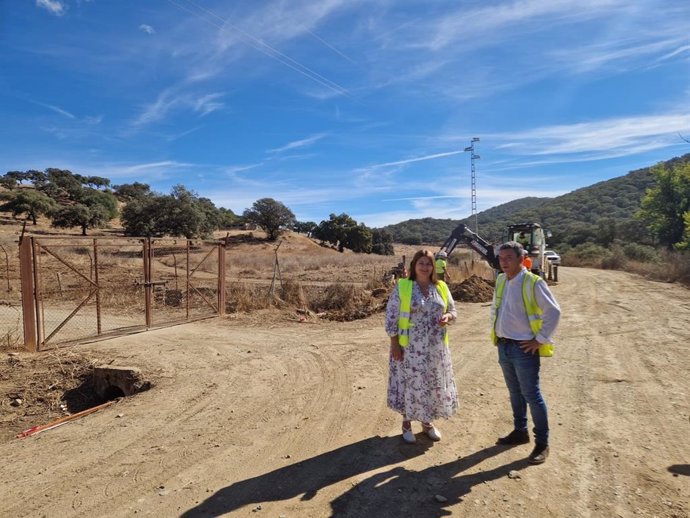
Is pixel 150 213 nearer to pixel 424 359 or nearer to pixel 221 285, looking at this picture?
pixel 221 285

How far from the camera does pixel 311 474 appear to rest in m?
3.84

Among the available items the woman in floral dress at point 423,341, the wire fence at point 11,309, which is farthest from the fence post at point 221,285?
the woman in floral dress at point 423,341

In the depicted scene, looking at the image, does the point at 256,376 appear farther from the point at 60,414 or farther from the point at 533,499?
the point at 533,499

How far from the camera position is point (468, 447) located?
426 centimetres

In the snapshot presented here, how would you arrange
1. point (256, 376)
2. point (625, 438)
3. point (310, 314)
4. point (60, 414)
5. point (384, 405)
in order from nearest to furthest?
point (625, 438), point (384, 405), point (60, 414), point (256, 376), point (310, 314)

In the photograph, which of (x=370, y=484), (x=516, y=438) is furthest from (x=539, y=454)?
(x=370, y=484)

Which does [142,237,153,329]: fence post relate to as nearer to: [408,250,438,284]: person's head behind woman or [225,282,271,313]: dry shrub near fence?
[225,282,271,313]: dry shrub near fence

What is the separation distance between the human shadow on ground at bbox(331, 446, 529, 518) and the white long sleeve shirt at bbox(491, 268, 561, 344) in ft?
3.84

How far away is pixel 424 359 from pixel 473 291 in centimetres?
1296

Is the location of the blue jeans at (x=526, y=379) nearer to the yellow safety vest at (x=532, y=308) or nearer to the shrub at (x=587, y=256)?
the yellow safety vest at (x=532, y=308)

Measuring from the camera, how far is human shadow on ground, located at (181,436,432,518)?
3.46m

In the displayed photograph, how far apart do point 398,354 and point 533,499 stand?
1559 mm

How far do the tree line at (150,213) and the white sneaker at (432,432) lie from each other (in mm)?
39586

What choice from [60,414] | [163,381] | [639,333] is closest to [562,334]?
[639,333]
